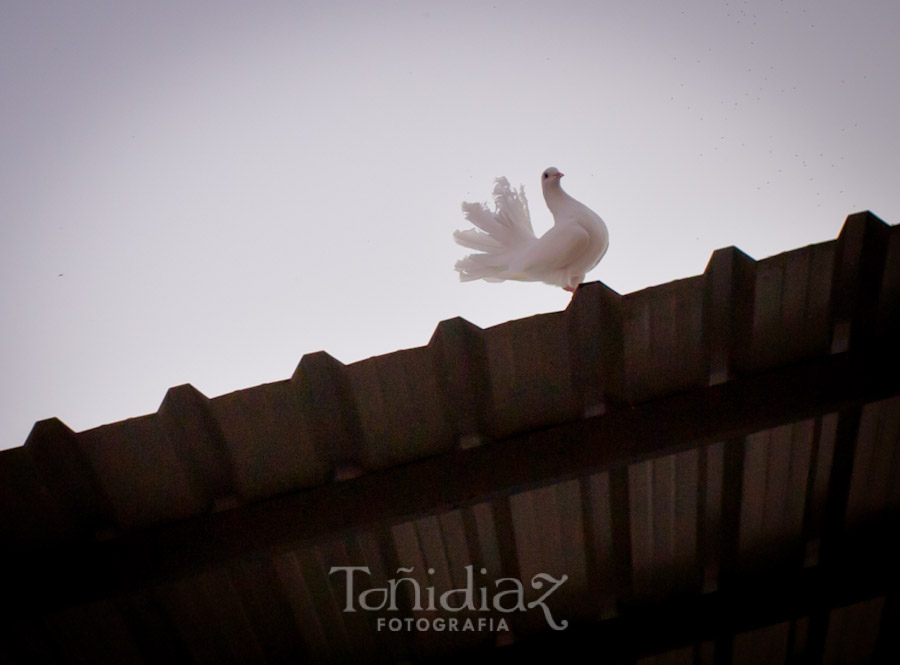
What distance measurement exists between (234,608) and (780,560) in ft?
5.76

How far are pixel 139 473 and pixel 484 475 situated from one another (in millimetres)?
843

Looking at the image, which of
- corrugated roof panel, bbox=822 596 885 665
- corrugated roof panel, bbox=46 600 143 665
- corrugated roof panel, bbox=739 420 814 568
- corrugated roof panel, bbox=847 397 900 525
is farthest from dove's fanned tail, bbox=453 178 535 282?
corrugated roof panel, bbox=822 596 885 665

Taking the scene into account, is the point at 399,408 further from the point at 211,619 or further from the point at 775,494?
the point at 775,494

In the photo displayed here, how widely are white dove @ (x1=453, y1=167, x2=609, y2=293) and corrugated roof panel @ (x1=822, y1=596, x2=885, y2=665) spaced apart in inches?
63.9

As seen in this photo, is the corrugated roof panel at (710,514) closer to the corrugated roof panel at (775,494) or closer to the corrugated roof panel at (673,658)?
the corrugated roof panel at (775,494)

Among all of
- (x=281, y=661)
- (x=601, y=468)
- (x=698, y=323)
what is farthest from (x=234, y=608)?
(x=698, y=323)

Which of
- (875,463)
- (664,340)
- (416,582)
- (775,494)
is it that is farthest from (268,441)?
(875,463)

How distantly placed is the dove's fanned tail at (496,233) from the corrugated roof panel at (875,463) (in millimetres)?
1157

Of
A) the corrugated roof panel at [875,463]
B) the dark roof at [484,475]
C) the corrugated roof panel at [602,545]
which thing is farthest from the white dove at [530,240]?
the corrugated roof panel at [875,463]

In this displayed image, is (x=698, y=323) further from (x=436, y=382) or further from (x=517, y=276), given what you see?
(x=436, y=382)

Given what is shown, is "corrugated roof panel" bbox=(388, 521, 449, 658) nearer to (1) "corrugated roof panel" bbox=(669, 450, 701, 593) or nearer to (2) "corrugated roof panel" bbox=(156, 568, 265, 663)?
(2) "corrugated roof panel" bbox=(156, 568, 265, 663)

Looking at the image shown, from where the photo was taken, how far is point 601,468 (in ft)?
6.12

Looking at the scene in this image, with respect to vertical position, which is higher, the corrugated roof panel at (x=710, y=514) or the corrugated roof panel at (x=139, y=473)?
the corrugated roof panel at (x=139, y=473)

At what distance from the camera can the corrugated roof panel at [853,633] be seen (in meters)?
2.62
